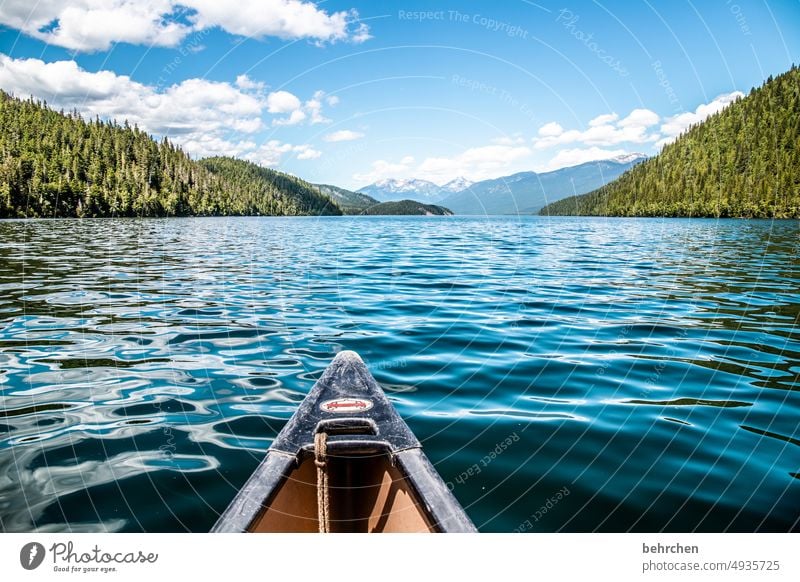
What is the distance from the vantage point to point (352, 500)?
4285 millimetres

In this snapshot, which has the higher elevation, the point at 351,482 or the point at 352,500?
the point at 351,482

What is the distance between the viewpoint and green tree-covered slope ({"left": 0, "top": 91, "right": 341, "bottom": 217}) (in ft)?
269

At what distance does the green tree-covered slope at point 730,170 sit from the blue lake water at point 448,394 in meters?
107

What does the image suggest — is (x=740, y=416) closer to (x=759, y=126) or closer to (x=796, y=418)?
(x=796, y=418)

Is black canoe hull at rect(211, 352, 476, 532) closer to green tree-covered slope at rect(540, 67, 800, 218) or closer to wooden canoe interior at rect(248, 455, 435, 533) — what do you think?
wooden canoe interior at rect(248, 455, 435, 533)

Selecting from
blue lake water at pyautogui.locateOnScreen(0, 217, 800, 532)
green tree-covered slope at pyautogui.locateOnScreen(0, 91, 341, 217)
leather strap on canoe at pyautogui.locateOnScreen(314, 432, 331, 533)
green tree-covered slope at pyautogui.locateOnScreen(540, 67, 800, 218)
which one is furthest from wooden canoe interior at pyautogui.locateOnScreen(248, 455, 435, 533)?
green tree-covered slope at pyautogui.locateOnScreen(540, 67, 800, 218)

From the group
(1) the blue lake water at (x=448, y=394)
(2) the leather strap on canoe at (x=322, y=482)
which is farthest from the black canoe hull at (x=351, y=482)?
(1) the blue lake water at (x=448, y=394)

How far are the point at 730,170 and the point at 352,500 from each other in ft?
498

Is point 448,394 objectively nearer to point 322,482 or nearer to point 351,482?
point 351,482

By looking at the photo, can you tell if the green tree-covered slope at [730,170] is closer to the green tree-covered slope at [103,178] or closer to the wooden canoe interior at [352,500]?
the green tree-covered slope at [103,178]

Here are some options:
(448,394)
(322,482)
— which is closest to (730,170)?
(448,394)

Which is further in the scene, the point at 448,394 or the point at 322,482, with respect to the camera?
the point at 448,394

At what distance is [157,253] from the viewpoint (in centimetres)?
2580
